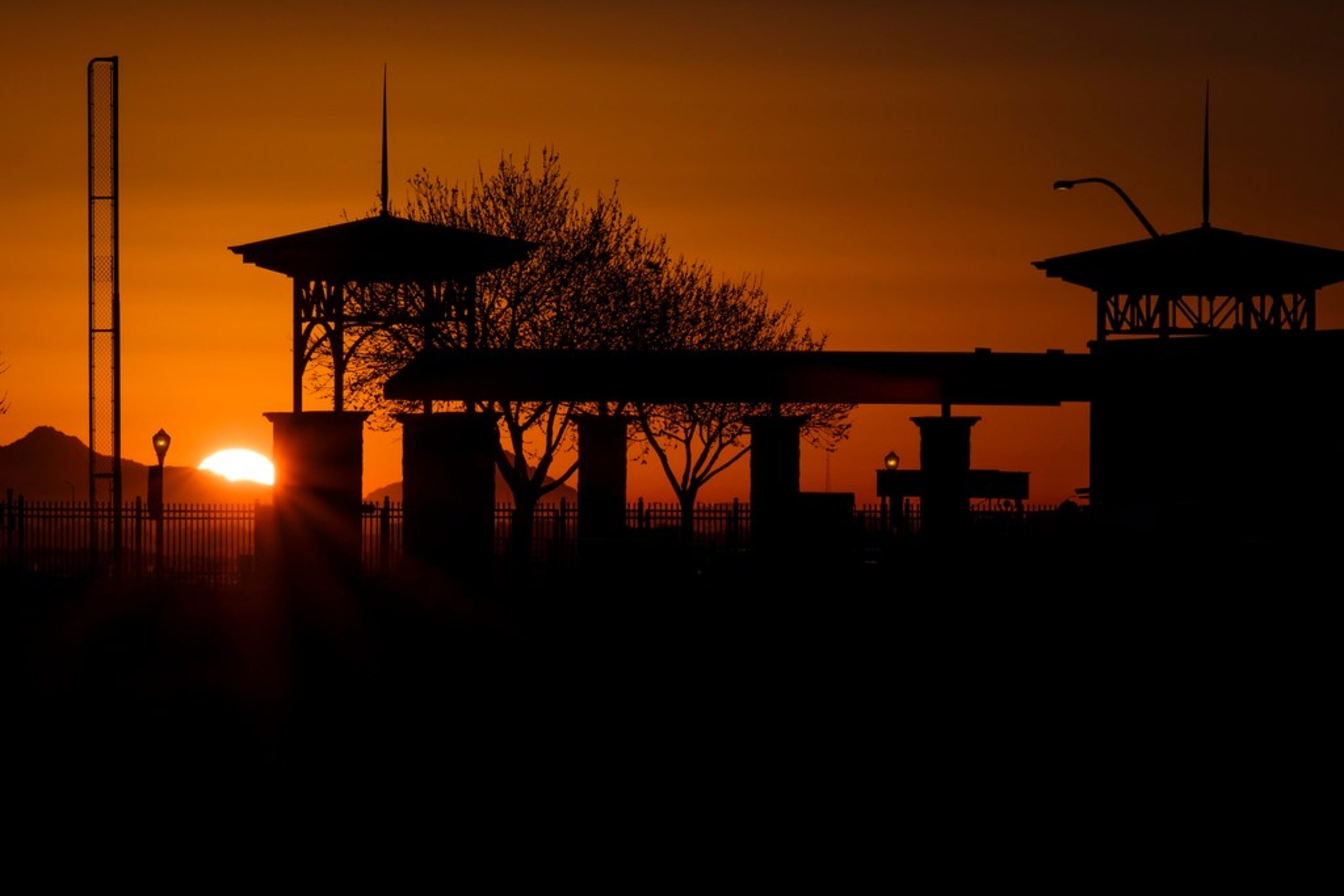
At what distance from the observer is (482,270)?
32500 millimetres

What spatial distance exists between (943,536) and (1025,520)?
26.6ft

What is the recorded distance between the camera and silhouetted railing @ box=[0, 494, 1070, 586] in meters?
40.1

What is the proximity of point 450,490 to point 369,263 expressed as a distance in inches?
233

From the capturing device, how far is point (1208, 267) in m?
42.9

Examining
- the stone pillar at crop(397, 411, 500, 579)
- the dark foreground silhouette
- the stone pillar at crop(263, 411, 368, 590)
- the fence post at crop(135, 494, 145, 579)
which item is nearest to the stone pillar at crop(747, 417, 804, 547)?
the dark foreground silhouette

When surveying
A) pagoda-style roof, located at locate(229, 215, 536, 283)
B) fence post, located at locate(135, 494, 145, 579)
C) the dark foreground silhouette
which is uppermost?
pagoda-style roof, located at locate(229, 215, 536, 283)

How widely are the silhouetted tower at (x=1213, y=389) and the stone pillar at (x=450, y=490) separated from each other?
11284mm

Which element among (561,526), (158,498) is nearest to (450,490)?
(561,526)

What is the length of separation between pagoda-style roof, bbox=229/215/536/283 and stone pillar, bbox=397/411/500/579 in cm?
468

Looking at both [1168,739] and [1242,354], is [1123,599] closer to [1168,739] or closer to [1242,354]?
[1242,354]

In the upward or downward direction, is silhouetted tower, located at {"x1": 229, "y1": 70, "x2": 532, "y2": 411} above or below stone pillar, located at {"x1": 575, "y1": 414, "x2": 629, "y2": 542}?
above

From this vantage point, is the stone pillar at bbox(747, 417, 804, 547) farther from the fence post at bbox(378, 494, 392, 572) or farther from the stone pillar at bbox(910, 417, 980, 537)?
the fence post at bbox(378, 494, 392, 572)

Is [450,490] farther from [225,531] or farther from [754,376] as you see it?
[225,531]

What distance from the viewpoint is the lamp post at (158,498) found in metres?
39.9
